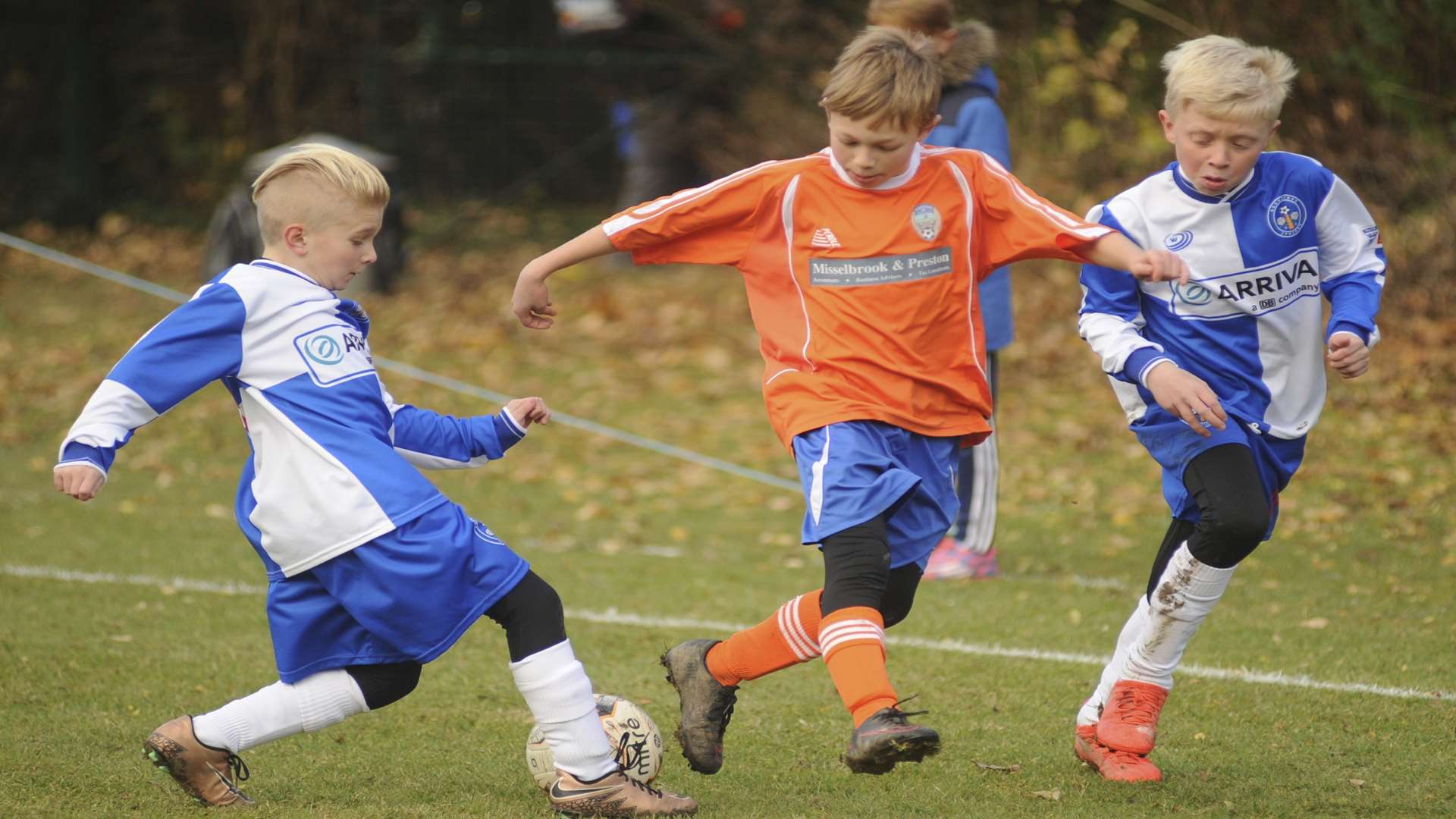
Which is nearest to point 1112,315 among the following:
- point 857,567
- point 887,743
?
point 857,567

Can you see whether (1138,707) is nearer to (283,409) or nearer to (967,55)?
(283,409)

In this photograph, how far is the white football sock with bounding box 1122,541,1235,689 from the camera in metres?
4.18

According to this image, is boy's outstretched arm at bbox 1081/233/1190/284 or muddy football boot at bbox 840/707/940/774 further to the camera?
boy's outstretched arm at bbox 1081/233/1190/284

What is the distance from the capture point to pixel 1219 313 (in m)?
4.19

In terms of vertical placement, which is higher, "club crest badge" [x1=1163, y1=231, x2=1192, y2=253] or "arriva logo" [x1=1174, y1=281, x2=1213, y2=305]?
"club crest badge" [x1=1163, y1=231, x2=1192, y2=253]

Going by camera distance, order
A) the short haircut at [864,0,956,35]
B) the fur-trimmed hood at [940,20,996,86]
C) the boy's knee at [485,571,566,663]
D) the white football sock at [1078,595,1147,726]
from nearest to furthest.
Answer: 1. the boy's knee at [485,571,566,663]
2. the white football sock at [1078,595,1147,726]
3. the short haircut at [864,0,956,35]
4. the fur-trimmed hood at [940,20,996,86]

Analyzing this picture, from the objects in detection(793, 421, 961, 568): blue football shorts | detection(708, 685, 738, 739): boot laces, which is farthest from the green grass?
detection(793, 421, 961, 568): blue football shorts

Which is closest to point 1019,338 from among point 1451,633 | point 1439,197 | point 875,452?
point 1439,197

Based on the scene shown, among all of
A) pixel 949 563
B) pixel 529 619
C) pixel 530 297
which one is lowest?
pixel 949 563

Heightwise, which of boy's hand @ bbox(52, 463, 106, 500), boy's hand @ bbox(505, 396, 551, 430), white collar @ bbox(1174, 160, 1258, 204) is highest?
white collar @ bbox(1174, 160, 1258, 204)

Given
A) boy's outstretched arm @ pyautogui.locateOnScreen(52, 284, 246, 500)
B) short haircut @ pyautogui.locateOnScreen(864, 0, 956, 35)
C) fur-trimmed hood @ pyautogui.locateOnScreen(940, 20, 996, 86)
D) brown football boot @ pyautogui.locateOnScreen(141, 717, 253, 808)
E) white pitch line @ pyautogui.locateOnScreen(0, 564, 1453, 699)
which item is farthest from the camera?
fur-trimmed hood @ pyautogui.locateOnScreen(940, 20, 996, 86)

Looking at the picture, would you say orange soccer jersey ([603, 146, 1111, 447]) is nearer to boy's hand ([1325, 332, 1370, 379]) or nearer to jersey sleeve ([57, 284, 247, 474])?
boy's hand ([1325, 332, 1370, 379])

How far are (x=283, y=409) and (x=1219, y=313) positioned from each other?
2394mm

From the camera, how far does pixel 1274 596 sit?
6.44 metres
